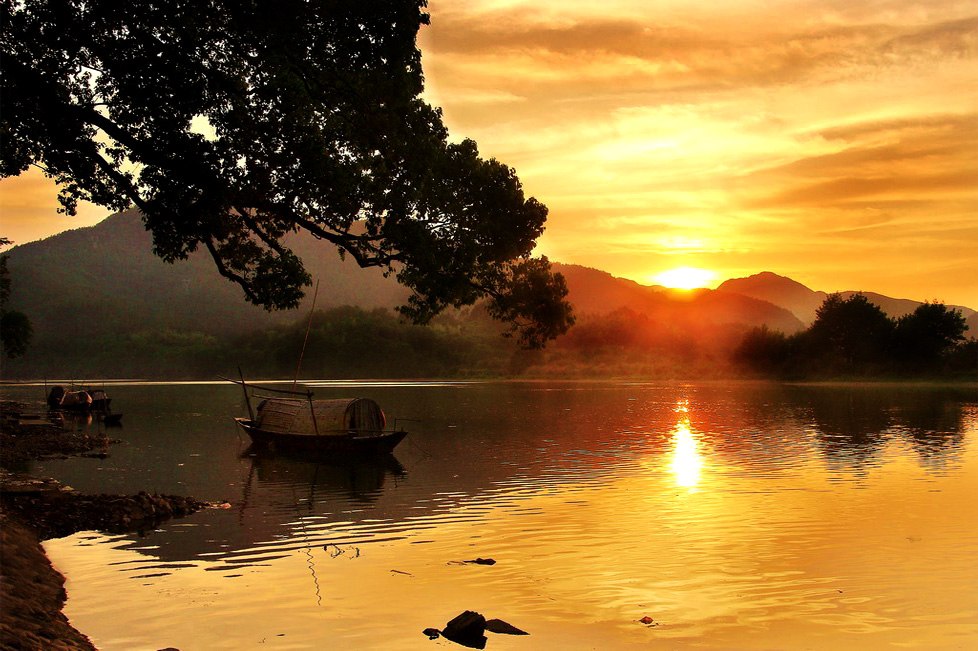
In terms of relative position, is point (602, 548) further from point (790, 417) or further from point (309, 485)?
point (790, 417)

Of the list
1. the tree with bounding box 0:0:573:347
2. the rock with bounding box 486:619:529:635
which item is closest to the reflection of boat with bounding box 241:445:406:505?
the tree with bounding box 0:0:573:347

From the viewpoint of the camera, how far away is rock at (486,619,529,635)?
14.6 meters

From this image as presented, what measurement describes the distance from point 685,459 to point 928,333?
4518 inches

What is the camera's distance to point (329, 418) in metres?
46.2

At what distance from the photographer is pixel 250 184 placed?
69.3ft

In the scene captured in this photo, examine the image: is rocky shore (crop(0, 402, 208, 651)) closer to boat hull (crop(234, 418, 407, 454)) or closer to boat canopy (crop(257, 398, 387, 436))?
boat canopy (crop(257, 398, 387, 436))

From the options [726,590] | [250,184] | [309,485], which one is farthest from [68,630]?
[309,485]

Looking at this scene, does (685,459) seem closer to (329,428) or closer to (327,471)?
(327,471)

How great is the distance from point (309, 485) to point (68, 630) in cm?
2206

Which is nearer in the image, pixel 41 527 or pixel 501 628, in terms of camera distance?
pixel 501 628

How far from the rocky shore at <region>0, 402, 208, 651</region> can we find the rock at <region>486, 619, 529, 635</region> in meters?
6.60

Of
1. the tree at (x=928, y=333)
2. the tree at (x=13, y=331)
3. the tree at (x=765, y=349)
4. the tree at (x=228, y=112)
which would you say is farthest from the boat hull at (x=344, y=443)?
the tree at (x=765, y=349)

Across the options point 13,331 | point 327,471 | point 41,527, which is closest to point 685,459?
point 327,471

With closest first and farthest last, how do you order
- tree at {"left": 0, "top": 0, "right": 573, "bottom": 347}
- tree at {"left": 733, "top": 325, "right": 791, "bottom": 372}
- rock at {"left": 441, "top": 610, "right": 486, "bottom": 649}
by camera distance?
rock at {"left": 441, "top": 610, "right": 486, "bottom": 649}, tree at {"left": 0, "top": 0, "right": 573, "bottom": 347}, tree at {"left": 733, "top": 325, "right": 791, "bottom": 372}
